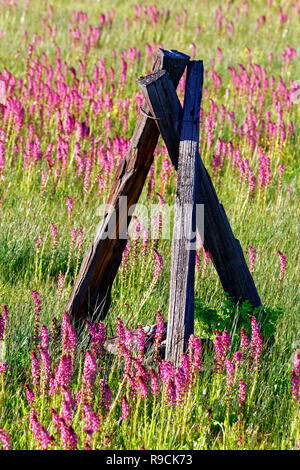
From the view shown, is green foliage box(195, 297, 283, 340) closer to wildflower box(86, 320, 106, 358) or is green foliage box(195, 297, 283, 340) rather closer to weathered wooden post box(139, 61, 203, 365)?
weathered wooden post box(139, 61, 203, 365)

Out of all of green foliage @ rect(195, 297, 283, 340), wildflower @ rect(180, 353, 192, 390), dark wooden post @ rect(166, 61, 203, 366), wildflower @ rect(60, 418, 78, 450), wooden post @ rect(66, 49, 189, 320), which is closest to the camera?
wildflower @ rect(60, 418, 78, 450)

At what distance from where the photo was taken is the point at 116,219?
4.00m

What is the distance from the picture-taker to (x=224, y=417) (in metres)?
3.42

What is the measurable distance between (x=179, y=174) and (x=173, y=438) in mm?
1447

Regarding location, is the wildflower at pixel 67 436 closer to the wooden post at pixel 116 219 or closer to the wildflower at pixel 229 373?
the wildflower at pixel 229 373

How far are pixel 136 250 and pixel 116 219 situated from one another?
1023 mm

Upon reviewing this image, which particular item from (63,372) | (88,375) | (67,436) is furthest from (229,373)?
(67,436)

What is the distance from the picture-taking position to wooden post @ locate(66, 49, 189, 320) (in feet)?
12.6

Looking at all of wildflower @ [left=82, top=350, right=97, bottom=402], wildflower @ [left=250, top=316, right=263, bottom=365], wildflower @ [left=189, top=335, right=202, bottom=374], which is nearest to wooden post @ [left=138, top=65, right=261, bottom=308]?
wildflower @ [left=250, top=316, right=263, bottom=365]

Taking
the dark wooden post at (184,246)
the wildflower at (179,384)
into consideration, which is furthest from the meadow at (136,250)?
the dark wooden post at (184,246)

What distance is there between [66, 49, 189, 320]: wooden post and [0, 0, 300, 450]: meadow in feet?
0.52

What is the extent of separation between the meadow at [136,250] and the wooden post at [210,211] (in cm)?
18

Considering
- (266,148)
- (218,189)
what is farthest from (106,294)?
(266,148)

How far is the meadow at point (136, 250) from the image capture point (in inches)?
125
